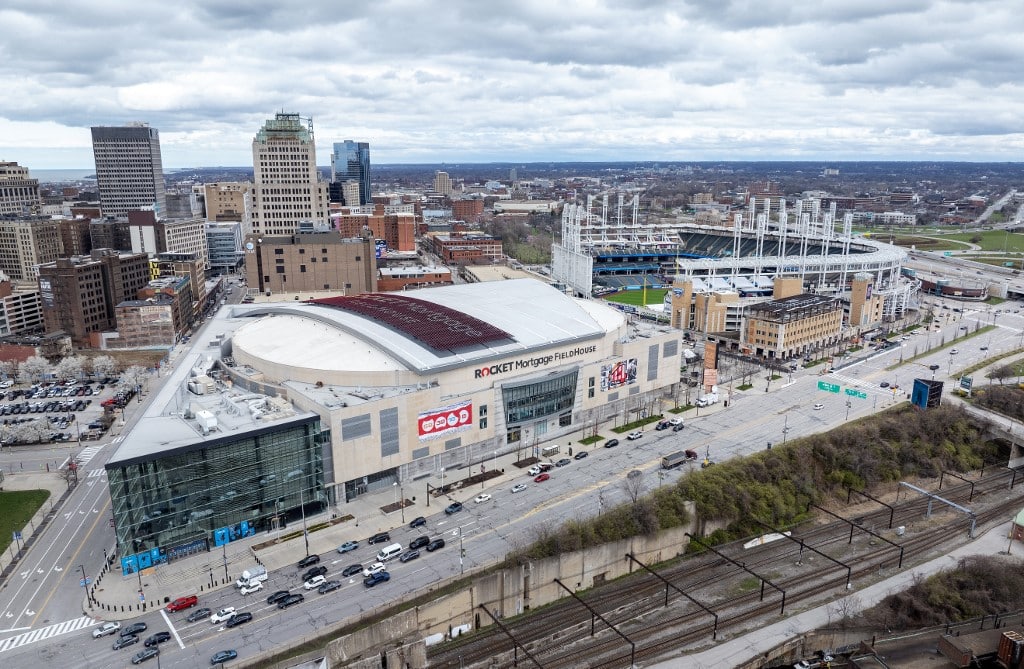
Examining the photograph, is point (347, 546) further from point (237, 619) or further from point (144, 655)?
point (144, 655)

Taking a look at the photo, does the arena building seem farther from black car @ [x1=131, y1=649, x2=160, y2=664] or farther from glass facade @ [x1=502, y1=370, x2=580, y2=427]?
black car @ [x1=131, y1=649, x2=160, y2=664]

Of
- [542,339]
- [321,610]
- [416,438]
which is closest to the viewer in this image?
[321,610]

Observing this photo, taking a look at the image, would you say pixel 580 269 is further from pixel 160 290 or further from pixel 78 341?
pixel 78 341

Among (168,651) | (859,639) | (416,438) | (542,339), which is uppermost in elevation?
(542,339)

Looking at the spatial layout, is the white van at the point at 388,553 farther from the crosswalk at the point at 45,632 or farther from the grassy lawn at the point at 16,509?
the grassy lawn at the point at 16,509

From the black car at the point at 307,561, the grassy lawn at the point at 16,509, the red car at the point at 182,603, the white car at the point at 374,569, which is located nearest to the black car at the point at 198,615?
the red car at the point at 182,603

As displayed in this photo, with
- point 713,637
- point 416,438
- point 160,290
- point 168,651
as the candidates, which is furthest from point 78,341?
point 713,637
